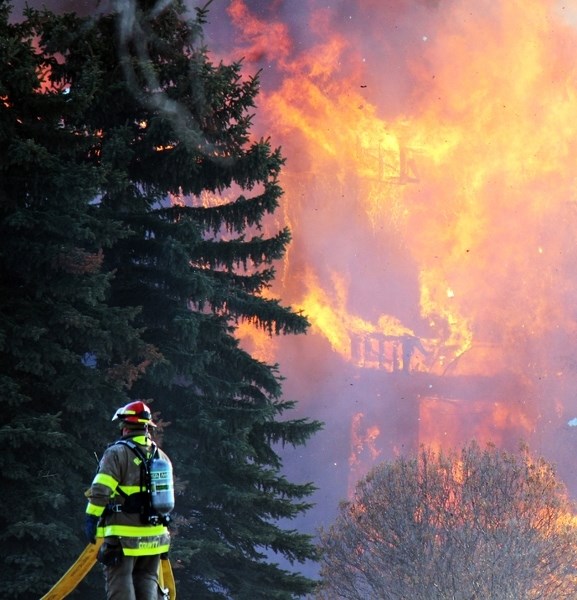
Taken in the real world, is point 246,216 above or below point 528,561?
above

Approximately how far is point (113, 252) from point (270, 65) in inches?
2854

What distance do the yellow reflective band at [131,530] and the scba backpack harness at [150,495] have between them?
0.05m

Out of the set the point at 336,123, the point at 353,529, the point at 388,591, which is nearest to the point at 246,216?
the point at 388,591

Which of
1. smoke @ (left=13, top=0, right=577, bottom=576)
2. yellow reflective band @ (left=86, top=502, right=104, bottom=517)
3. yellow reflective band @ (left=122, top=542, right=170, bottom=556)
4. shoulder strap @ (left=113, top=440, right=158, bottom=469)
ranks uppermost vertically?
smoke @ (left=13, top=0, right=577, bottom=576)

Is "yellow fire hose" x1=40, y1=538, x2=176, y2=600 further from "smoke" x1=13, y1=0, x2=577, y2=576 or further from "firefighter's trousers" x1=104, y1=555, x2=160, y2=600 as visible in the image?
"smoke" x1=13, y1=0, x2=577, y2=576

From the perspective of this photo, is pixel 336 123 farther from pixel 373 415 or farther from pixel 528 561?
pixel 528 561

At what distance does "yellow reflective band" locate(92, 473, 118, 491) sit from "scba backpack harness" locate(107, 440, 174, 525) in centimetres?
19

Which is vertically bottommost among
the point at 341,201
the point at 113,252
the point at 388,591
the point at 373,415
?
the point at 388,591

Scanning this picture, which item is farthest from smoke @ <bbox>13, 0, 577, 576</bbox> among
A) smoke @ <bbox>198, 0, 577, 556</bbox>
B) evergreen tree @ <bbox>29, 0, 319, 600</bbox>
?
evergreen tree @ <bbox>29, 0, 319, 600</bbox>

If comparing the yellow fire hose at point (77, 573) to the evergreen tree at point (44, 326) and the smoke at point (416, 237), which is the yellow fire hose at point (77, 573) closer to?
the evergreen tree at point (44, 326)

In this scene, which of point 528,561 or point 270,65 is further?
point 270,65

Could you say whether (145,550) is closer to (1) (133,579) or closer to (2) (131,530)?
(2) (131,530)

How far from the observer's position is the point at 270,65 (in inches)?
3472

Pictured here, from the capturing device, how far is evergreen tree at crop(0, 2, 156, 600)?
14.3 m
